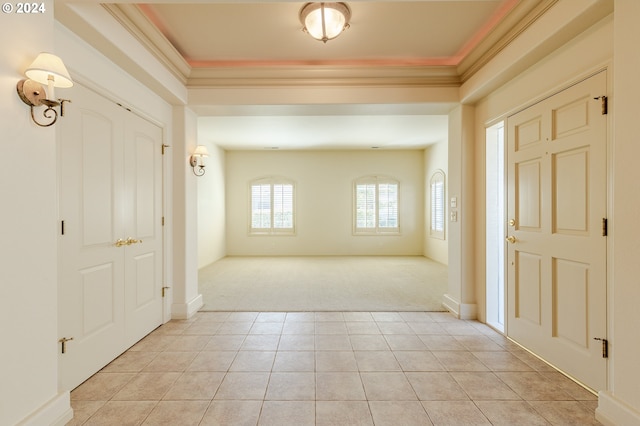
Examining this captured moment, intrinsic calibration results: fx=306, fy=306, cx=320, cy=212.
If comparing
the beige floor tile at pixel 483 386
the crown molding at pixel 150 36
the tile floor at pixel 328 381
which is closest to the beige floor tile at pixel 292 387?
the tile floor at pixel 328 381

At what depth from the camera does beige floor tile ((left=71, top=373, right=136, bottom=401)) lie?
7.05 feet

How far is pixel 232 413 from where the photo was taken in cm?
195

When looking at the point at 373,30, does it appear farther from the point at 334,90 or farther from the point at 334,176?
the point at 334,176

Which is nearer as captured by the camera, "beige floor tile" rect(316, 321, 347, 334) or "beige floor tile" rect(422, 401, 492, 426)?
"beige floor tile" rect(422, 401, 492, 426)

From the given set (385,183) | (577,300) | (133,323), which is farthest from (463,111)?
(385,183)

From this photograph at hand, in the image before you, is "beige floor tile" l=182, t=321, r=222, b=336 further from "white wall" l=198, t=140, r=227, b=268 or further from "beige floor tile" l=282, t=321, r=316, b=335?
"white wall" l=198, t=140, r=227, b=268

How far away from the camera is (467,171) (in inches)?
144

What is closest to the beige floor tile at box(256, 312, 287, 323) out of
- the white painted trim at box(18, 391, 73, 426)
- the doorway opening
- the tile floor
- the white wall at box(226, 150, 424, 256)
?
the tile floor

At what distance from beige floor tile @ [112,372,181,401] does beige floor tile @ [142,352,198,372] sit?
0.29 ft

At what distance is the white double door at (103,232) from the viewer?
2.18 meters

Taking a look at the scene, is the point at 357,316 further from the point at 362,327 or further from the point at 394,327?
the point at 394,327

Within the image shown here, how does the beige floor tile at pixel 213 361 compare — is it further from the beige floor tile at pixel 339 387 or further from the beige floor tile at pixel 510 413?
the beige floor tile at pixel 510 413

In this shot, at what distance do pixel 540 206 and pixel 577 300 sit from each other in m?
0.79

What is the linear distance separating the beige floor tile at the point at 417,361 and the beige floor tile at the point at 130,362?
2176 mm
